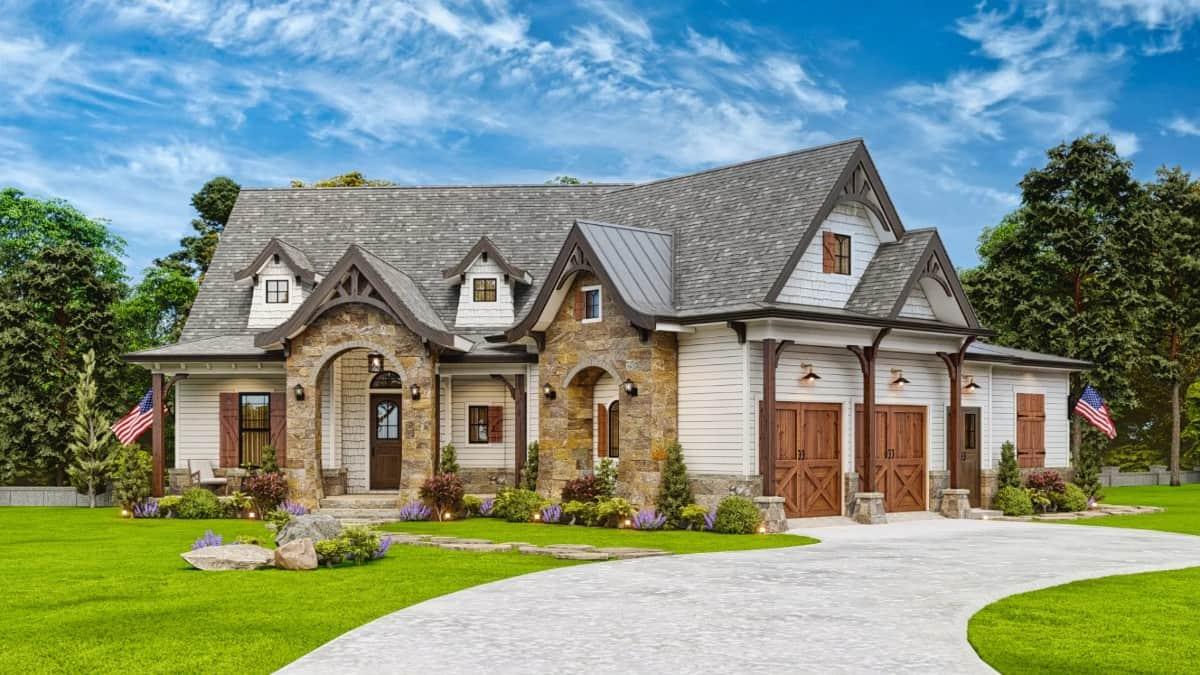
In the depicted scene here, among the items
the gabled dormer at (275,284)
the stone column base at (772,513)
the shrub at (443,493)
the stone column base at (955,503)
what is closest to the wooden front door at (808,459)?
the stone column base at (772,513)

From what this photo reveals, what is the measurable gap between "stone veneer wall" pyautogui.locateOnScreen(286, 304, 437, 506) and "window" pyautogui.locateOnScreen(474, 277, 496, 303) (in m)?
3.64

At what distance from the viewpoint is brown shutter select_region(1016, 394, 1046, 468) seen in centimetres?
3108

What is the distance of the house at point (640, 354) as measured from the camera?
25.0m

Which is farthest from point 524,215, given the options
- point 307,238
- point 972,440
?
point 972,440

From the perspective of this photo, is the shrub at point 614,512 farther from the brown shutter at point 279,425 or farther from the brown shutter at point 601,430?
the brown shutter at point 279,425

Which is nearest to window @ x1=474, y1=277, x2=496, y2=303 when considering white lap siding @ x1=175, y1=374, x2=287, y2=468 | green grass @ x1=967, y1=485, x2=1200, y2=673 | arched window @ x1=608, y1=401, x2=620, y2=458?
white lap siding @ x1=175, y1=374, x2=287, y2=468

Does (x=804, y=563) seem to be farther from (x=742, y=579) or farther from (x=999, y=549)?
(x=999, y=549)

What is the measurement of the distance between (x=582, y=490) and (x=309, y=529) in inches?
372

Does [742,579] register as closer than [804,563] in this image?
Yes

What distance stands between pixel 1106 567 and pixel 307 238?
23.0 m

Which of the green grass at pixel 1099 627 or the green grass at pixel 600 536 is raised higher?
the green grass at pixel 1099 627

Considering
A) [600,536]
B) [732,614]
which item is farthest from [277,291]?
[732,614]

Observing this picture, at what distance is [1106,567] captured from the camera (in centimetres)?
1689

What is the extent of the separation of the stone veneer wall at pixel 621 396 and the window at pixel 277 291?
7847 mm
